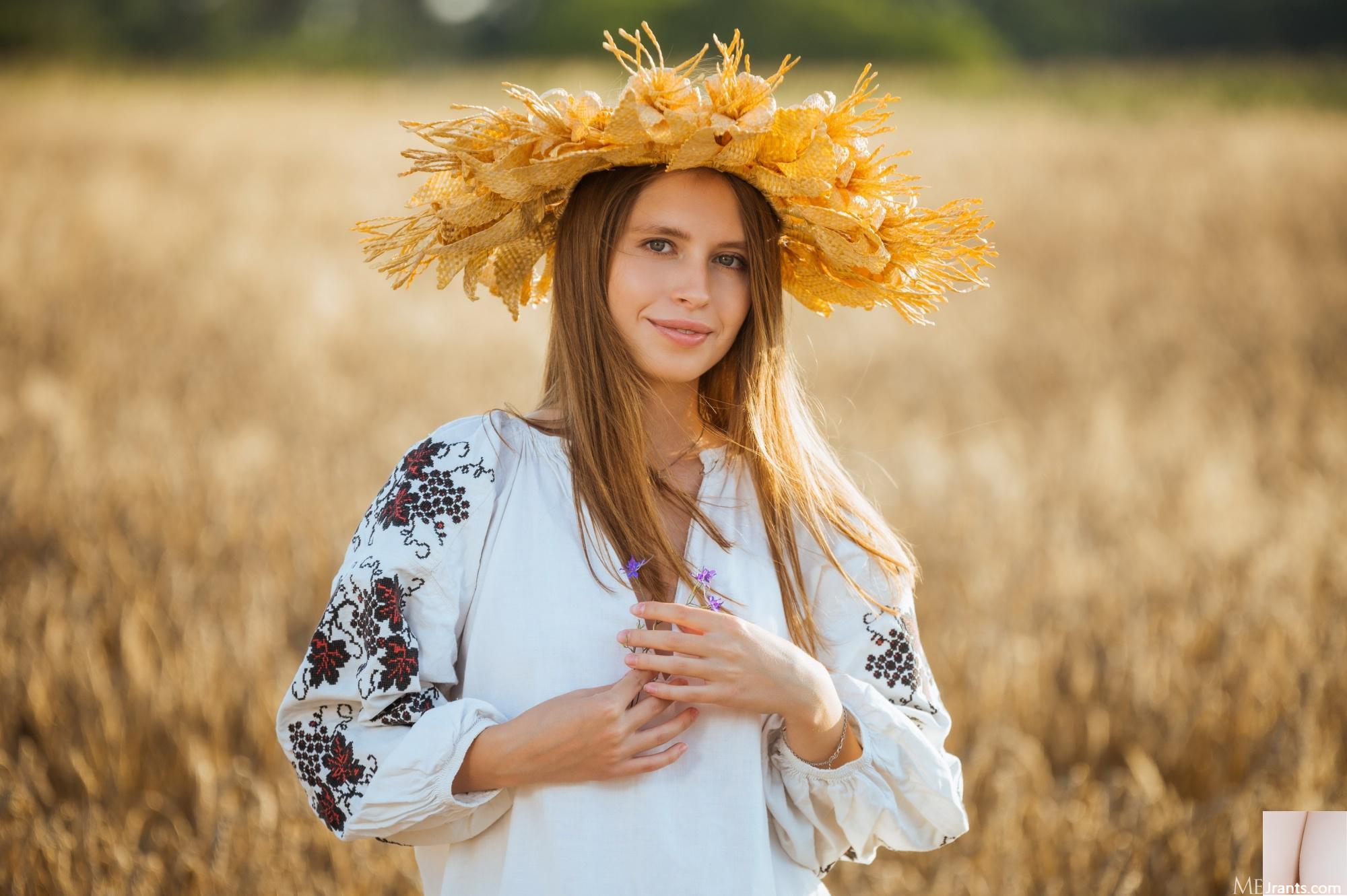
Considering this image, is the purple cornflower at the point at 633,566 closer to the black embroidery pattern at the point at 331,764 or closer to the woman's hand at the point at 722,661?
the woman's hand at the point at 722,661

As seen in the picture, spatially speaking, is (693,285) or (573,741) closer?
(573,741)

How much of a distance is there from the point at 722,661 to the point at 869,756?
0.35 metres

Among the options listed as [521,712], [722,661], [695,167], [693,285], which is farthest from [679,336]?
[521,712]

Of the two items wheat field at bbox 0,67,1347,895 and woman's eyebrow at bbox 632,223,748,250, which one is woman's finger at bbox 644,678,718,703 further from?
woman's eyebrow at bbox 632,223,748,250

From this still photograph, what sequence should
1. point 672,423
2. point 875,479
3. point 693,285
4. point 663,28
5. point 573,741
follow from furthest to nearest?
point 663,28 → point 875,479 → point 672,423 → point 693,285 → point 573,741

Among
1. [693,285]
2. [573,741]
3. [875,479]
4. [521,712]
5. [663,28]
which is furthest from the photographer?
[663,28]

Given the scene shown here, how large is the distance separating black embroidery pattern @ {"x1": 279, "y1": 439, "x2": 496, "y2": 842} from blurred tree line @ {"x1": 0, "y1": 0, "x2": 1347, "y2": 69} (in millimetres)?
22171

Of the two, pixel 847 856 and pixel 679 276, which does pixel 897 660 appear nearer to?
pixel 847 856

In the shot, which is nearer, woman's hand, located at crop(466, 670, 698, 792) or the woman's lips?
woman's hand, located at crop(466, 670, 698, 792)

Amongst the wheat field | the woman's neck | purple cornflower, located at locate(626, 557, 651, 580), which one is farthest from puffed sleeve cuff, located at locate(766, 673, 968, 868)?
the woman's neck

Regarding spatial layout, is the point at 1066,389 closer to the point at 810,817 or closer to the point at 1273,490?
the point at 1273,490

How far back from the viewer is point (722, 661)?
1789 millimetres

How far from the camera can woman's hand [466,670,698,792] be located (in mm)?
1748

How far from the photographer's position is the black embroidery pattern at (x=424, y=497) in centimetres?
186
